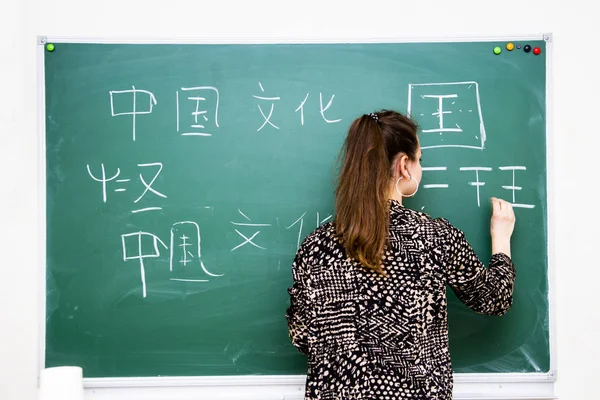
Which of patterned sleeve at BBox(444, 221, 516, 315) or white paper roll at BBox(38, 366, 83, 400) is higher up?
patterned sleeve at BBox(444, 221, 516, 315)

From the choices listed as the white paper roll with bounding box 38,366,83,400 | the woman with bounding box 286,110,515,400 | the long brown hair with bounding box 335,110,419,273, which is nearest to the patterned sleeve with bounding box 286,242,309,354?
the woman with bounding box 286,110,515,400

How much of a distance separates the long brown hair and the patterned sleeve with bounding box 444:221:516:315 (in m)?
0.20

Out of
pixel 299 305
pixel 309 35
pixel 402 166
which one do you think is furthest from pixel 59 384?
pixel 309 35

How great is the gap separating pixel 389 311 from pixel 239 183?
2.45ft

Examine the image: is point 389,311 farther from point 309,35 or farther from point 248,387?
point 309,35

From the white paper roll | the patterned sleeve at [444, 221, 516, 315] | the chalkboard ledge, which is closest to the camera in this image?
the white paper roll

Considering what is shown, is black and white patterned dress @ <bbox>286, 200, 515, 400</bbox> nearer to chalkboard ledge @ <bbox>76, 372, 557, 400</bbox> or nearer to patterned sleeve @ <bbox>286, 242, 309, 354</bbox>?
patterned sleeve @ <bbox>286, 242, 309, 354</bbox>

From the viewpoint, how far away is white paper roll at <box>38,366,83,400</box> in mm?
1380

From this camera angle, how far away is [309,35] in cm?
198

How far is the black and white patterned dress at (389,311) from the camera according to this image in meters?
1.47

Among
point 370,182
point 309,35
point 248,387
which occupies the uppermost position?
point 309,35

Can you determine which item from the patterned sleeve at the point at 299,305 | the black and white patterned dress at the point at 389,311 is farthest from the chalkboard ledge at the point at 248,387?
the black and white patterned dress at the point at 389,311

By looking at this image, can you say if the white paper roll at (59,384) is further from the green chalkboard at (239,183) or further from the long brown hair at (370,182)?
the long brown hair at (370,182)

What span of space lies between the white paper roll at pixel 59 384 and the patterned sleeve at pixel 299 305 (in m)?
0.63
